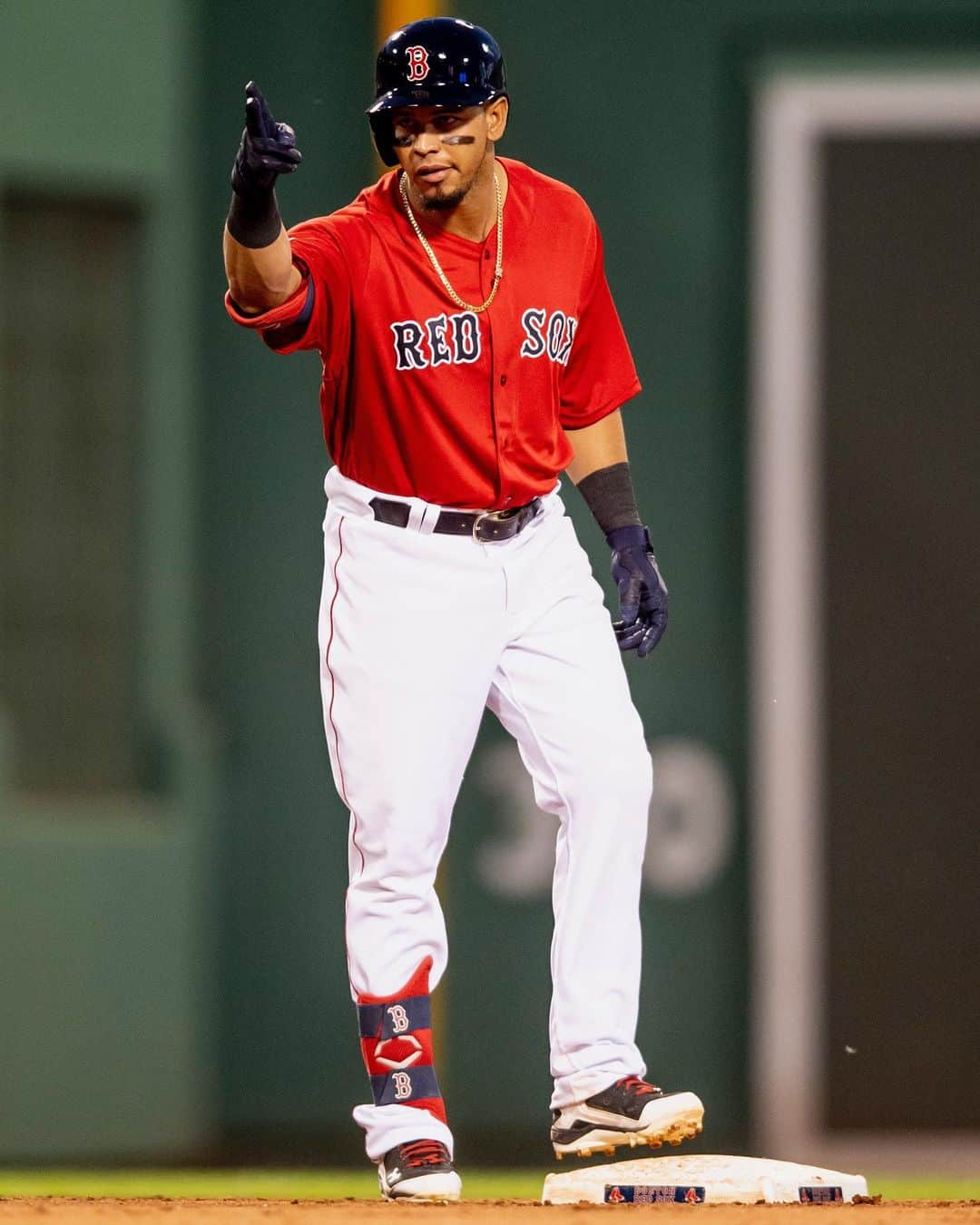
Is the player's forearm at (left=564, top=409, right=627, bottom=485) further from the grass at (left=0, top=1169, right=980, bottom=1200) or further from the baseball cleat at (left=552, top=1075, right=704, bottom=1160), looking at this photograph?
the grass at (left=0, top=1169, right=980, bottom=1200)

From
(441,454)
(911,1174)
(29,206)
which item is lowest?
(911,1174)

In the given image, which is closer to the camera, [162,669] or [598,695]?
[598,695]

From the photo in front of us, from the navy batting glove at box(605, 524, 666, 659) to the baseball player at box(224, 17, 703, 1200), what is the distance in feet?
0.46

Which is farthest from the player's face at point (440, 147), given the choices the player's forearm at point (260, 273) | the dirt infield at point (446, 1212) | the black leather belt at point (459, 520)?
the dirt infield at point (446, 1212)

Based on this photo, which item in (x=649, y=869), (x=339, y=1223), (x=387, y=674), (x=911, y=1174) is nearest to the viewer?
(x=339, y=1223)

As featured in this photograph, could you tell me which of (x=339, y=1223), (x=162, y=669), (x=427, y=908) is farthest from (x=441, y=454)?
(x=162, y=669)

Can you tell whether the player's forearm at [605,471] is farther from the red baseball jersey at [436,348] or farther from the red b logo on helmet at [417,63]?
the red b logo on helmet at [417,63]

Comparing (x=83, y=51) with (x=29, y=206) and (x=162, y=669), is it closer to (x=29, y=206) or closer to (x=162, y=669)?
(x=29, y=206)

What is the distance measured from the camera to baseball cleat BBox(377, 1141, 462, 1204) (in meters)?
3.94

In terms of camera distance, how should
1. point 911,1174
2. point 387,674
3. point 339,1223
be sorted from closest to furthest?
point 339,1223
point 387,674
point 911,1174

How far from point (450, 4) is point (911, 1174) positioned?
14.9 feet

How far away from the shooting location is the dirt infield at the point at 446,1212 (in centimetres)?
357

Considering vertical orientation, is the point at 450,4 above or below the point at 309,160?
above

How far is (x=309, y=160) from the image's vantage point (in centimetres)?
834
